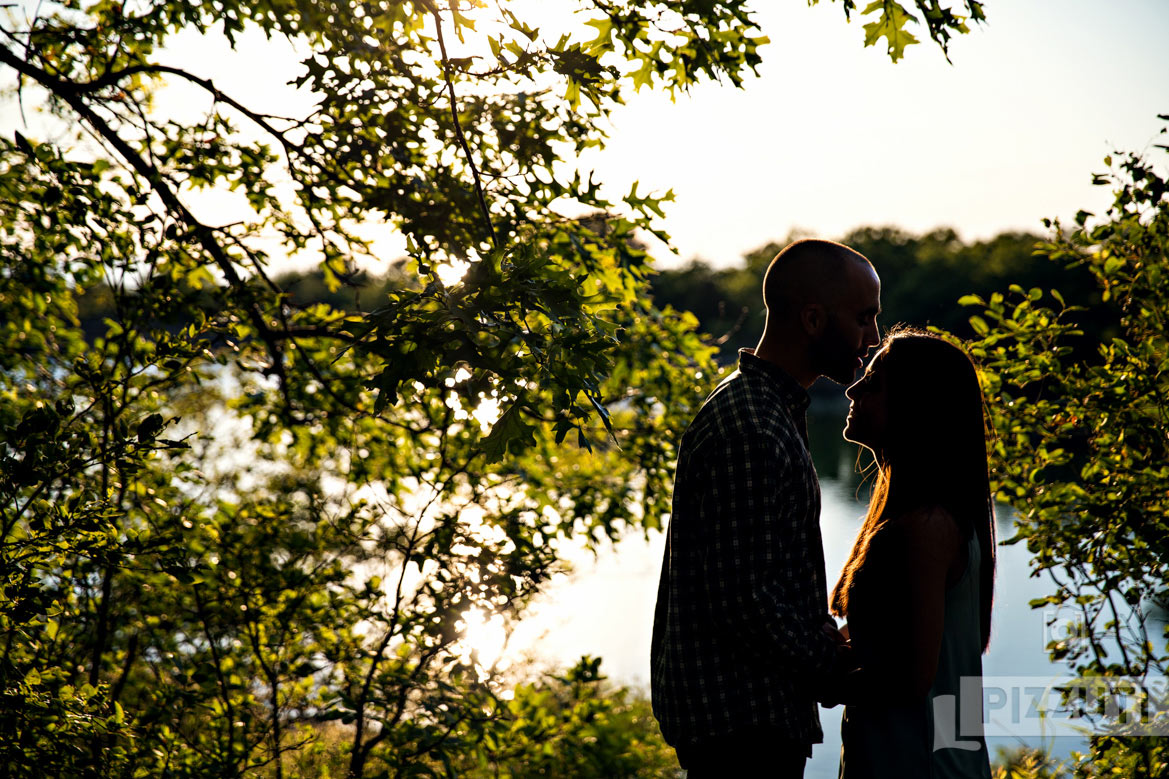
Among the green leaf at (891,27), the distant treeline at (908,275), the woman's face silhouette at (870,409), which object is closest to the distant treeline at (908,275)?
the distant treeline at (908,275)

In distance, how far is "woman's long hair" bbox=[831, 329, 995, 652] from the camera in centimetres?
205

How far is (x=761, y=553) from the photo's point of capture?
1884 mm

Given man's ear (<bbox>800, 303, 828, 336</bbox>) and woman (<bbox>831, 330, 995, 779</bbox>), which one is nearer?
woman (<bbox>831, 330, 995, 779</bbox>)

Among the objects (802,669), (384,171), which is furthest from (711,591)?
(384,171)

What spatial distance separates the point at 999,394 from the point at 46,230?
3.72m

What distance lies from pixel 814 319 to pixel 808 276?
0.33 feet

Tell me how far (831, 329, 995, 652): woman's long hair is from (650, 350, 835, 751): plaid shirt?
218 millimetres

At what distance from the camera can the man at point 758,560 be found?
1.88m

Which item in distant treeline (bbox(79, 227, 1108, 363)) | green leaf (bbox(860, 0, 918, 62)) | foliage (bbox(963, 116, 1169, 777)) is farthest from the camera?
distant treeline (bbox(79, 227, 1108, 363))

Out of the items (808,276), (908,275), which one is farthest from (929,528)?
(908,275)

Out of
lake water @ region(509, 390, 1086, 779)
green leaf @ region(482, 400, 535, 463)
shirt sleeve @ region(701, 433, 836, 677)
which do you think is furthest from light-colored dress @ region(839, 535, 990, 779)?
lake water @ region(509, 390, 1086, 779)

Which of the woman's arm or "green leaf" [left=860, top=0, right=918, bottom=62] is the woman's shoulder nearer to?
the woman's arm

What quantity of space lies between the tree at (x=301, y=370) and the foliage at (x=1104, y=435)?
1.40 metres

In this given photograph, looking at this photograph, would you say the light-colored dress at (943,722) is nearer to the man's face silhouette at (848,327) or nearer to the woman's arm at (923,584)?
the woman's arm at (923,584)
